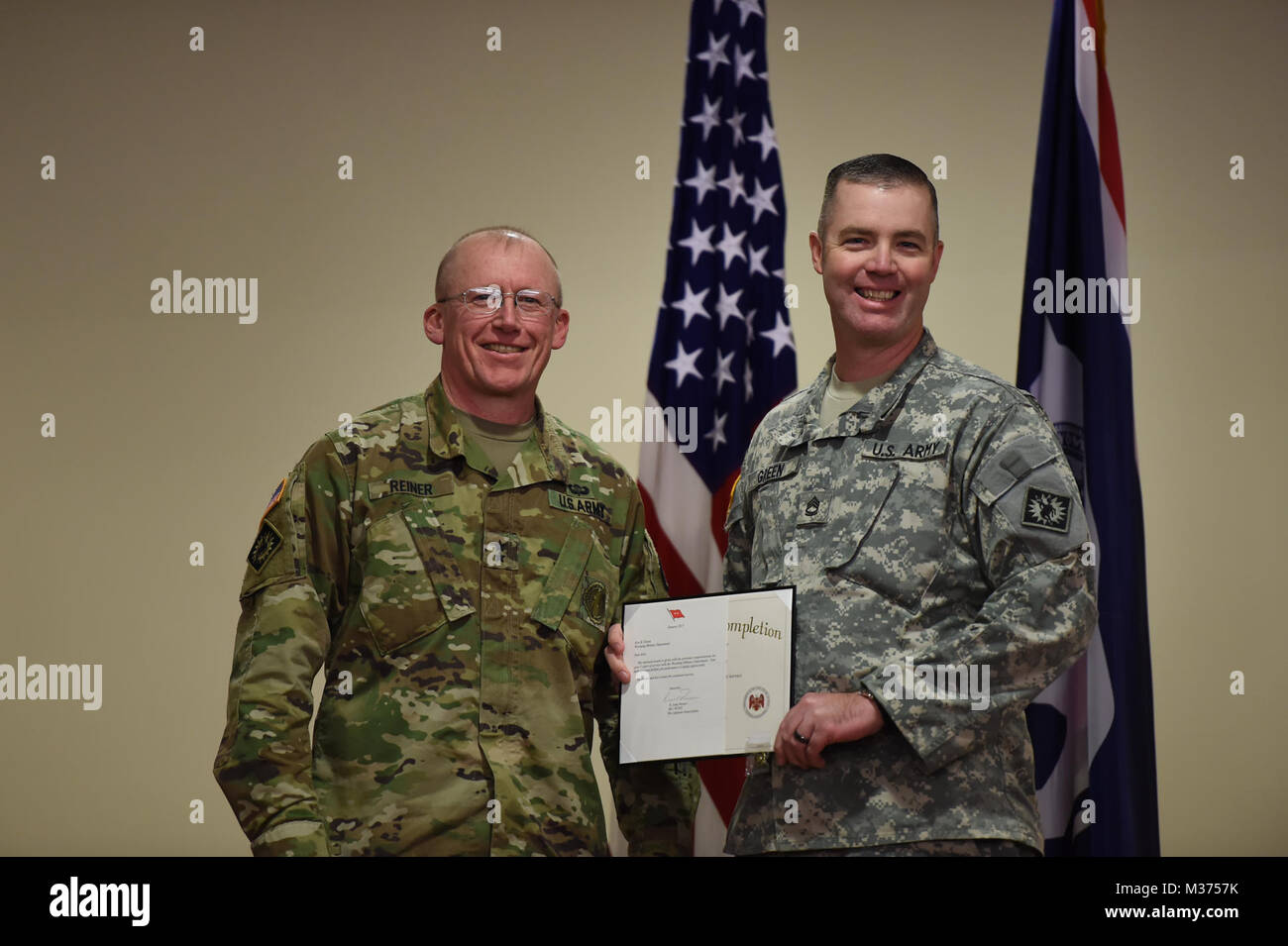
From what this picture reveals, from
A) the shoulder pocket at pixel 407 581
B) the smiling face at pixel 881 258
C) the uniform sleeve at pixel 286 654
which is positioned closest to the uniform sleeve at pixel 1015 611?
the smiling face at pixel 881 258

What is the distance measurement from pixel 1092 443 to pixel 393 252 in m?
2.81

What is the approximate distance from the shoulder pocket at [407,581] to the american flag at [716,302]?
1.05 meters

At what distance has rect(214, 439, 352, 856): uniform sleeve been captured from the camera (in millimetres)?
2789

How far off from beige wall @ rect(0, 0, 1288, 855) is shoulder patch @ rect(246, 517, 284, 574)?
6.87 feet

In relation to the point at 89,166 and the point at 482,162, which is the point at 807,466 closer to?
the point at 482,162

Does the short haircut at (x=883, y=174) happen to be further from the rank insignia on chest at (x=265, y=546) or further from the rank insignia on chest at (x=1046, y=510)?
the rank insignia on chest at (x=265, y=546)

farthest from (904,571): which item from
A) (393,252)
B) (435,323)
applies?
(393,252)

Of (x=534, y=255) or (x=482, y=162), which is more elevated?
(x=482, y=162)

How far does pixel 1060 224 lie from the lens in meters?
3.88

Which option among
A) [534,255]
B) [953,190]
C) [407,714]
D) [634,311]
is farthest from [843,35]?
[407,714]

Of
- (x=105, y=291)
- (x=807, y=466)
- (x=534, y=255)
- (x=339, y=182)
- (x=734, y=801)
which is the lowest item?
(x=734, y=801)

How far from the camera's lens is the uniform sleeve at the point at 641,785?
3189 mm

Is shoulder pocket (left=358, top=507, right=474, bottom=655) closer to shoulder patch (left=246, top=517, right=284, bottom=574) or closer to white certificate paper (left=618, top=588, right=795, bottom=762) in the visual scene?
shoulder patch (left=246, top=517, right=284, bottom=574)

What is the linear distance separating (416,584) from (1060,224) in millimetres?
2249
